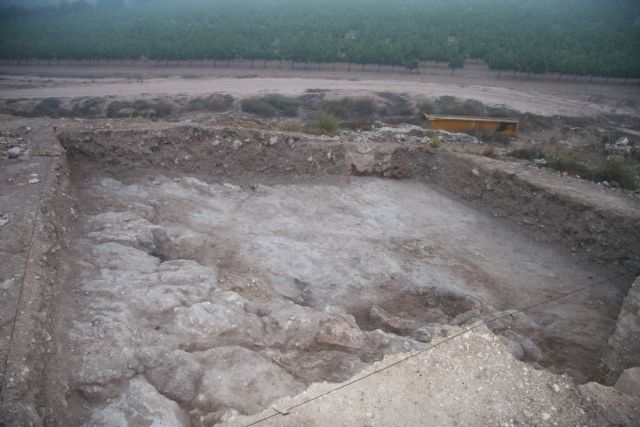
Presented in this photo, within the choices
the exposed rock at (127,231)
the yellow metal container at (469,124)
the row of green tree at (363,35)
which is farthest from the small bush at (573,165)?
the row of green tree at (363,35)

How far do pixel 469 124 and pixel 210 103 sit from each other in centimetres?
1771

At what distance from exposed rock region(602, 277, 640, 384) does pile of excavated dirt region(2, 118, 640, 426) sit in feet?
0.77

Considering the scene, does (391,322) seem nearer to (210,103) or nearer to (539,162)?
(539,162)

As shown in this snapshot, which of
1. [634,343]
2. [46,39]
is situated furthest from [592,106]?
[46,39]

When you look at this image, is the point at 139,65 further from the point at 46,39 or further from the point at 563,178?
the point at 563,178

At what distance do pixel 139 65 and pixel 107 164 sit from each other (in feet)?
116

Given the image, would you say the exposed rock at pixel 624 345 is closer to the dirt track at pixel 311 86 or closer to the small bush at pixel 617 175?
the small bush at pixel 617 175

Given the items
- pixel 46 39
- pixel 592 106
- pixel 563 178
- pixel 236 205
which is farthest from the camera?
pixel 46 39

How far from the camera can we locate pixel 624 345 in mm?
6613

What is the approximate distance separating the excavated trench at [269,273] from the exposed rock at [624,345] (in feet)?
1.81

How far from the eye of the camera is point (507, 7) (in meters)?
62.9

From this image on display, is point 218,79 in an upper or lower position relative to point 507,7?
lower

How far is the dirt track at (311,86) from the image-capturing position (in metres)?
28.9

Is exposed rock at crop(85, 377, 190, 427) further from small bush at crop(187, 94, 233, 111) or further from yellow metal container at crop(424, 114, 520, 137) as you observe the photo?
small bush at crop(187, 94, 233, 111)
